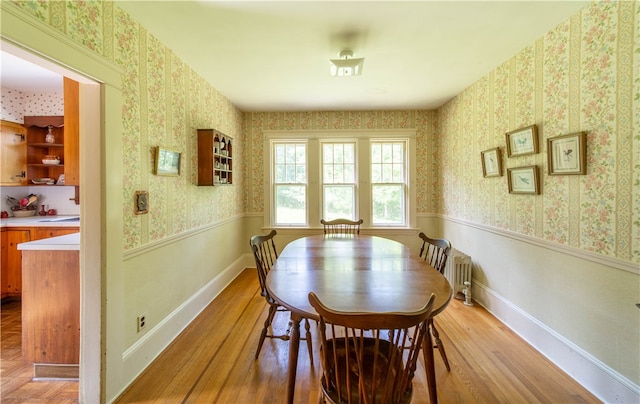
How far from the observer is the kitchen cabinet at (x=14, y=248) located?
284 centimetres

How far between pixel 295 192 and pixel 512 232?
112 inches

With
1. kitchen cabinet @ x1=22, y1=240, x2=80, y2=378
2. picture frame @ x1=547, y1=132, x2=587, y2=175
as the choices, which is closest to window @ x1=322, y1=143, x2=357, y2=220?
picture frame @ x1=547, y1=132, x2=587, y2=175

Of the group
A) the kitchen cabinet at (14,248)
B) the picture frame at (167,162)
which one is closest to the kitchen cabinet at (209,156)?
the picture frame at (167,162)

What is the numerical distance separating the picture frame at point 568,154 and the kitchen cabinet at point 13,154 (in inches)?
219

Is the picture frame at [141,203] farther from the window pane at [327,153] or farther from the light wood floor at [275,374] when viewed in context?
the window pane at [327,153]

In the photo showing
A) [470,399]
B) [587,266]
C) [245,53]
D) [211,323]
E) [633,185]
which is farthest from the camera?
[211,323]

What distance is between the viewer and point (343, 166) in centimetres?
415

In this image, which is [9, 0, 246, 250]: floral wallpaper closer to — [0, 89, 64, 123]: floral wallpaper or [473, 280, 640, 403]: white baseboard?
[0, 89, 64, 123]: floral wallpaper

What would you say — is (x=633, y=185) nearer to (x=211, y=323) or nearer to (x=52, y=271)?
(x=211, y=323)

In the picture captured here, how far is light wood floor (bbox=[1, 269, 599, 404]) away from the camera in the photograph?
5.37 feet

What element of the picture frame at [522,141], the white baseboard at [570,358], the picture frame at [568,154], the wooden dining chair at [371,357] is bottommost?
the white baseboard at [570,358]

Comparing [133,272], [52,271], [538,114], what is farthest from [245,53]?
[538,114]

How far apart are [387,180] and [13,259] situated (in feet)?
15.6

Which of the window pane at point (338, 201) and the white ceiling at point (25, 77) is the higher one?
the white ceiling at point (25, 77)
